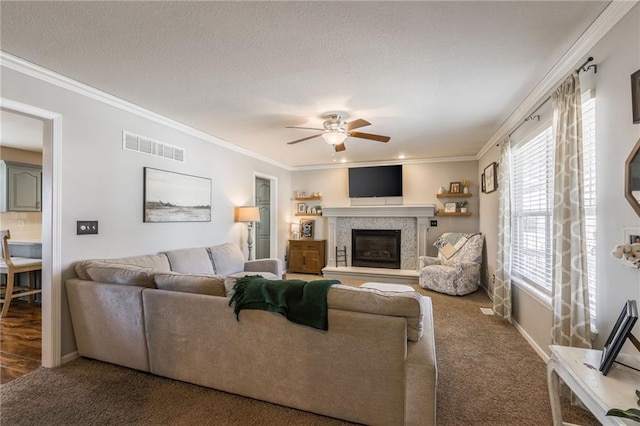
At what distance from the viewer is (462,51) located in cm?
208

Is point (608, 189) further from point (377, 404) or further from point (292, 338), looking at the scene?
point (292, 338)

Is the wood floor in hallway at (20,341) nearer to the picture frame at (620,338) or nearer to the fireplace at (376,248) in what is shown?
the picture frame at (620,338)

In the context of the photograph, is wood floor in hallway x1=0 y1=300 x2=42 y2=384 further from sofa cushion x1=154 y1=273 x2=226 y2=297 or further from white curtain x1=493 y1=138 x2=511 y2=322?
white curtain x1=493 y1=138 x2=511 y2=322

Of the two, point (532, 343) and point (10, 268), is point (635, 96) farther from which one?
point (10, 268)

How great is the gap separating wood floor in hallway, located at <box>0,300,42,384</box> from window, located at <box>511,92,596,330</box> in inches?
178

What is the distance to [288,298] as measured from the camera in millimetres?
1844

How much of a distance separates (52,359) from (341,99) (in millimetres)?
3555

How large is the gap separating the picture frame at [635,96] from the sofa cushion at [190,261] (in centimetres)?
406

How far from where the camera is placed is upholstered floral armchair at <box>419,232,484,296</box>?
15.2 feet

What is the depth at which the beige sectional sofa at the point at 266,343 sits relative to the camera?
64.6 inches

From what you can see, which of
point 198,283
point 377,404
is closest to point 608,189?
point 377,404

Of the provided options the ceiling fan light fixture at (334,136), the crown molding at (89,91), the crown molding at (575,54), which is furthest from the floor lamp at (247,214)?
the crown molding at (575,54)

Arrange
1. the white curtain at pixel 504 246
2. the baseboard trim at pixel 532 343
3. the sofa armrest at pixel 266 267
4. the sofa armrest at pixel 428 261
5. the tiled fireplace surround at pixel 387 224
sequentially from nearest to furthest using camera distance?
the baseboard trim at pixel 532 343, the white curtain at pixel 504 246, the sofa armrest at pixel 266 267, the sofa armrest at pixel 428 261, the tiled fireplace surround at pixel 387 224

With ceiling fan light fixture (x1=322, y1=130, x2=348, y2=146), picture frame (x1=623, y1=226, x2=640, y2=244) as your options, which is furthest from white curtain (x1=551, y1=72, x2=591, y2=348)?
ceiling fan light fixture (x1=322, y1=130, x2=348, y2=146)
